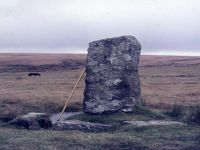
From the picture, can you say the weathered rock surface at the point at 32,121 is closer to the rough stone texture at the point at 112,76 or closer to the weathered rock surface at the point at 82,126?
the weathered rock surface at the point at 82,126

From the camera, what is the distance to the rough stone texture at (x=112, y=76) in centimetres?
2305

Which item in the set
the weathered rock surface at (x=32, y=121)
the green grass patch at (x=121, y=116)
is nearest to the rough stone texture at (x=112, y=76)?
the green grass patch at (x=121, y=116)

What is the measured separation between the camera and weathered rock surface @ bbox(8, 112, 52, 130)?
20.2 metres

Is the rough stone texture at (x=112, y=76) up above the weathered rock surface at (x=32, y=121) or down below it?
above

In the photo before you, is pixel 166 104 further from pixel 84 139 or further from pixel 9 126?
pixel 84 139

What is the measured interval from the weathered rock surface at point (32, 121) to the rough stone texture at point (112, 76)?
2.96m

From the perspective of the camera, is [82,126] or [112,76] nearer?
[82,126]

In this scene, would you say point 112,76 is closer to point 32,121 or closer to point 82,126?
point 82,126

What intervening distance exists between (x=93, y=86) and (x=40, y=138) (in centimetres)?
724

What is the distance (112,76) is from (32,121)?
15.6 ft

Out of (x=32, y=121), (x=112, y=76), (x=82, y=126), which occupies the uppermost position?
(x=112, y=76)

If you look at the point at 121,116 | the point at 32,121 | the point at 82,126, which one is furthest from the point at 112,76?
the point at 32,121

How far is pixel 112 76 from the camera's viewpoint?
2319cm

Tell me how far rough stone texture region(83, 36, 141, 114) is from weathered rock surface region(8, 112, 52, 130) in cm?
296
